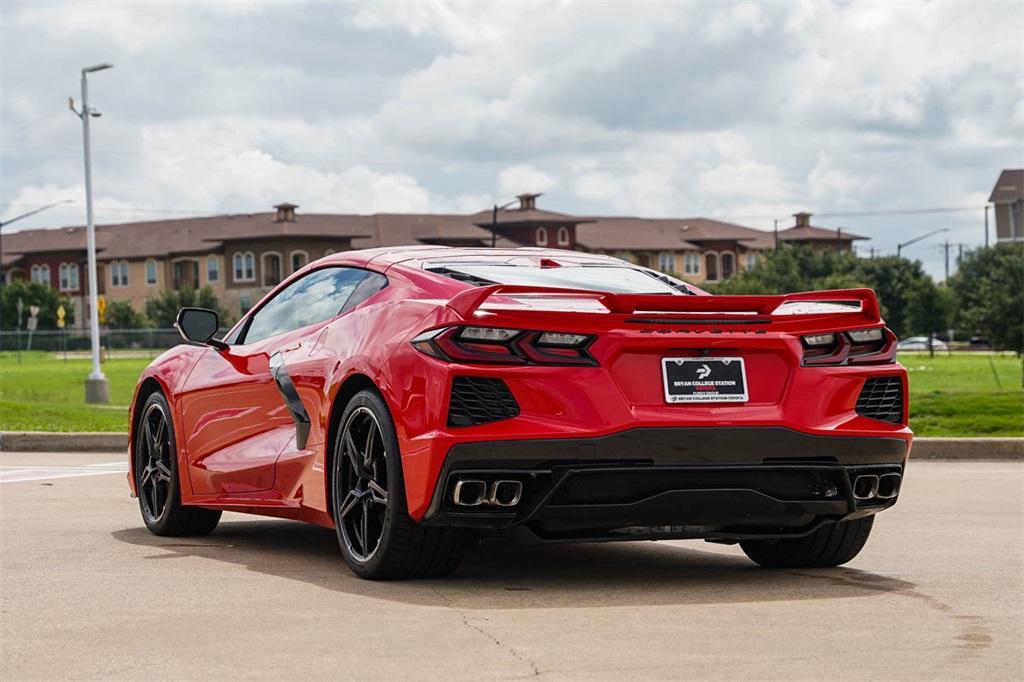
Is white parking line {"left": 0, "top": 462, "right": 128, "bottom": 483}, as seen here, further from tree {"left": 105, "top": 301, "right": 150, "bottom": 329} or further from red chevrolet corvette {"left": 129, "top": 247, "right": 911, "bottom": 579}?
tree {"left": 105, "top": 301, "right": 150, "bottom": 329}

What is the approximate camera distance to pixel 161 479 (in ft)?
28.5

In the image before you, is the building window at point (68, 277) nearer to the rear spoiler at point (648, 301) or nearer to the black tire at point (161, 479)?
the black tire at point (161, 479)

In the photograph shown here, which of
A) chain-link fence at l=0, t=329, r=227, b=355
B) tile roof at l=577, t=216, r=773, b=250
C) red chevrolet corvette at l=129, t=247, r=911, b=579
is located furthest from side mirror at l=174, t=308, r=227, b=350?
tile roof at l=577, t=216, r=773, b=250

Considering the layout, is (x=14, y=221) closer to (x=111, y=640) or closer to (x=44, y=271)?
(x=111, y=640)

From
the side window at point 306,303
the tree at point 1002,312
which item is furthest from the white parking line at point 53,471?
the tree at point 1002,312

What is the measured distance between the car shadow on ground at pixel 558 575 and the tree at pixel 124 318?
107448mm

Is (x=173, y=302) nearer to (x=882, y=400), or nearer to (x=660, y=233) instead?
(x=660, y=233)

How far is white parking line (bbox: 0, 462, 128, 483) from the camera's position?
13070 mm

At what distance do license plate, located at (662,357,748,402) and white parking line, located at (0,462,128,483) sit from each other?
300 inches

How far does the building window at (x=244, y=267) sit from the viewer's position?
120688 millimetres

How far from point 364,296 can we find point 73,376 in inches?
1829

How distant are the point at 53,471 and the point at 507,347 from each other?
8.60 metres

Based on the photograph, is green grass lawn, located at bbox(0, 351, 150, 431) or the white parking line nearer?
the white parking line

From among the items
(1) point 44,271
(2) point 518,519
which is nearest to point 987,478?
(2) point 518,519
